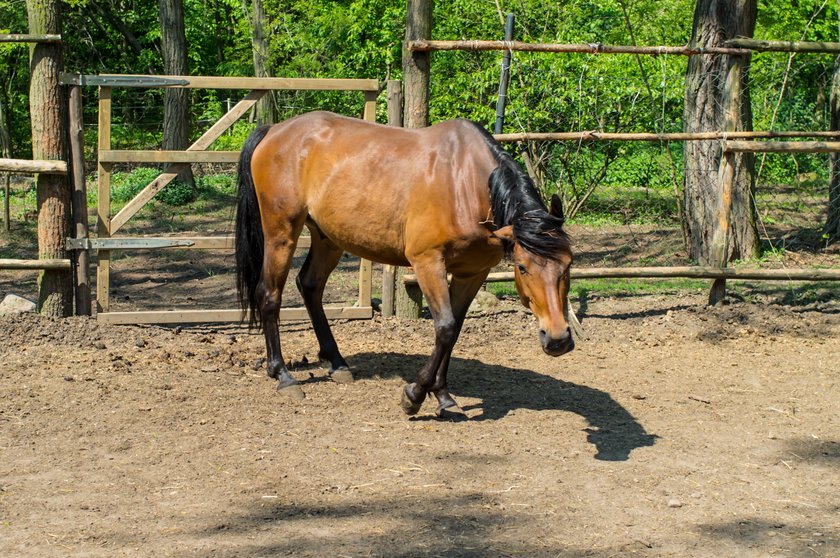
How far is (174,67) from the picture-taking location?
1345 centimetres

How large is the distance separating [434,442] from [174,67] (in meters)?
10.2

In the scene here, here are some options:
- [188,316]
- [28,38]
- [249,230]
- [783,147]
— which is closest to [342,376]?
[249,230]

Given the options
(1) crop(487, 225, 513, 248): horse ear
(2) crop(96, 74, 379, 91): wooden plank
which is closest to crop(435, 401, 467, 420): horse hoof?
(1) crop(487, 225, 513, 248): horse ear

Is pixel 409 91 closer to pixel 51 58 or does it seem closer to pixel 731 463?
pixel 51 58

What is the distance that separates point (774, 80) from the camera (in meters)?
10.0

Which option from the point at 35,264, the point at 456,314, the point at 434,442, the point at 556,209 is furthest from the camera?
the point at 35,264

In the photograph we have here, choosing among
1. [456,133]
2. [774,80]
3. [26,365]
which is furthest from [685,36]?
[26,365]

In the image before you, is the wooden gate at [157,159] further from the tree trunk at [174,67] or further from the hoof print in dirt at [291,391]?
the tree trunk at [174,67]

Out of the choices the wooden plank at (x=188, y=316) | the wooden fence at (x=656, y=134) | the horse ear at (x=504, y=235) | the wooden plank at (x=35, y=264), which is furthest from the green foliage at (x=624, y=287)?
the wooden plank at (x=35, y=264)

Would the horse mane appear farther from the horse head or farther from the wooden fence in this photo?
the wooden fence

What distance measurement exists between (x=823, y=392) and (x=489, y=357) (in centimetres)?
241

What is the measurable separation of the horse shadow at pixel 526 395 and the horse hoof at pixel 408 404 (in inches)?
4.5

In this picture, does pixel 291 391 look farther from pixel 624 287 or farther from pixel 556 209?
pixel 624 287

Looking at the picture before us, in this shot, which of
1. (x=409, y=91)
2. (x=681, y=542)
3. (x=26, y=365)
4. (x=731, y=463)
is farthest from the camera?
(x=409, y=91)
